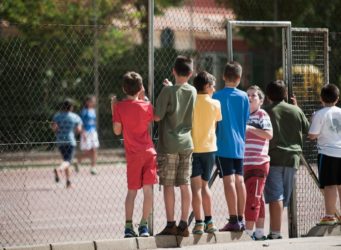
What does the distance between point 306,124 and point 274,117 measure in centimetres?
46

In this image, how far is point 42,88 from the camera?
2633 cm

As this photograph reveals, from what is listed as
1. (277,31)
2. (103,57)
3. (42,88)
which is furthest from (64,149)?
(277,31)

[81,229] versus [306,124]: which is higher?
[306,124]

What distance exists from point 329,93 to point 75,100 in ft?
55.3

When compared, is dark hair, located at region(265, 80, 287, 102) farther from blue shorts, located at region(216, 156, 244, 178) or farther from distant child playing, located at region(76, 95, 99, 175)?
distant child playing, located at region(76, 95, 99, 175)

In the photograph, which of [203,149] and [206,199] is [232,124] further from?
[206,199]

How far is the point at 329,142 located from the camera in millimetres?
11719

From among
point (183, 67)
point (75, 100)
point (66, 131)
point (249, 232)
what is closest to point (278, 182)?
point (249, 232)

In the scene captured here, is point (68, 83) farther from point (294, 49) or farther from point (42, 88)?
point (294, 49)

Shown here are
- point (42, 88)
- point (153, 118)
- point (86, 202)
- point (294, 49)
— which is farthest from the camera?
point (42, 88)

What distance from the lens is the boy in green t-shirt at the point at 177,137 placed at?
10.2m

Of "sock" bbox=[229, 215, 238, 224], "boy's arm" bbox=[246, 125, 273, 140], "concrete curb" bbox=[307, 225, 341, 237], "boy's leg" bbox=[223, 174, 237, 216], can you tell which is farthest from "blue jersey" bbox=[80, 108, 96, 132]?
"boy's leg" bbox=[223, 174, 237, 216]

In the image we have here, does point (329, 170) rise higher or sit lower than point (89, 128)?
higher

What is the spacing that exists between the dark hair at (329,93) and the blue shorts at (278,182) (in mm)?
1028
